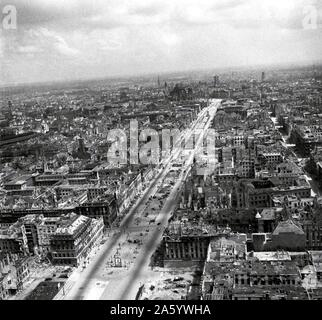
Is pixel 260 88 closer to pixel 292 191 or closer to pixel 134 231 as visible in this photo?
pixel 292 191

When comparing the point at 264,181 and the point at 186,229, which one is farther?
the point at 264,181

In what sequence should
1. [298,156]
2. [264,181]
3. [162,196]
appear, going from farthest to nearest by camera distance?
[298,156] < [162,196] < [264,181]

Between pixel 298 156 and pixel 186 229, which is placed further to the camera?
pixel 298 156

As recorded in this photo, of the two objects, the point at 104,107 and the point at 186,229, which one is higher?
the point at 104,107

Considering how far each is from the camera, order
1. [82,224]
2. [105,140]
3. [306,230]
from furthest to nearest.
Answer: [105,140], [82,224], [306,230]

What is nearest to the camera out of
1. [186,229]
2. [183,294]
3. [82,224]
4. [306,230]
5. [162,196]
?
[183,294]

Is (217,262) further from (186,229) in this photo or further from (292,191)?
(292,191)
